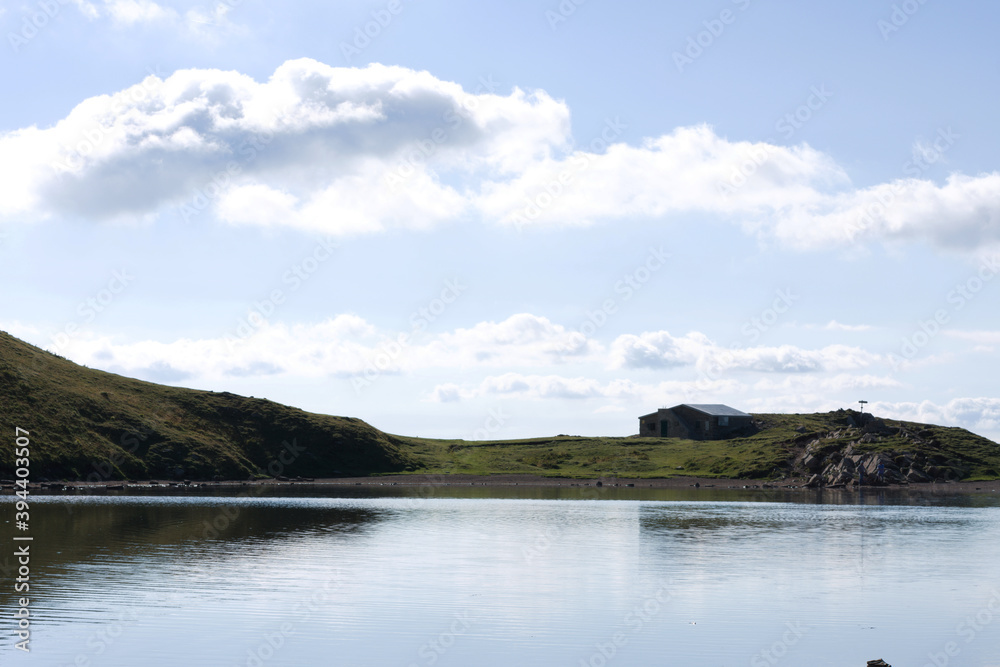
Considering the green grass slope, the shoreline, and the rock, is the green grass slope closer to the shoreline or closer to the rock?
the rock

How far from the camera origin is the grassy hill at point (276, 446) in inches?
5527

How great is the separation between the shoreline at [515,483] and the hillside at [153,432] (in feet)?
15.3

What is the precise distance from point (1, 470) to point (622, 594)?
111658mm

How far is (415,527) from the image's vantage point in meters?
70.1

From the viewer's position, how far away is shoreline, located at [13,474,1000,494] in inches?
5399

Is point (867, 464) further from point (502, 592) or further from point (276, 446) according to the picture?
point (502, 592)

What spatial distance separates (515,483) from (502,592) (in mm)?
128415

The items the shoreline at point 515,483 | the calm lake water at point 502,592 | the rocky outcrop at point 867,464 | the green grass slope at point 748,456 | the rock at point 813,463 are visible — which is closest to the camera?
the calm lake water at point 502,592

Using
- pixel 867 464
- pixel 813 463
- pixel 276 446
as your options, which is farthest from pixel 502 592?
pixel 276 446

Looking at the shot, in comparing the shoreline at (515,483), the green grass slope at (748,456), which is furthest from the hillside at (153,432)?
the green grass slope at (748,456)

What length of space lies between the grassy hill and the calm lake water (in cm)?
7672

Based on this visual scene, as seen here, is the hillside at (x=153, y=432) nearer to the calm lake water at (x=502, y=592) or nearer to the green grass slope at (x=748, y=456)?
the green grass slope at (x=748, y=456)

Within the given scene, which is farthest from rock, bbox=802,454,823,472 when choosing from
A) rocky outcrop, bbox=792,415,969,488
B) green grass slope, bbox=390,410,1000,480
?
green grass slope, bbox=390,410,1000,480

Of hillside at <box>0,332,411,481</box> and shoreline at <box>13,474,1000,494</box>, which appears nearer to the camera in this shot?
hillside at <box>0,332,411,481</box>
